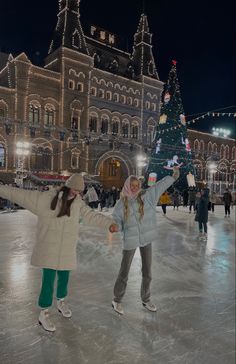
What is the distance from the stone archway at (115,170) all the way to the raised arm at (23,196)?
95.9 feet

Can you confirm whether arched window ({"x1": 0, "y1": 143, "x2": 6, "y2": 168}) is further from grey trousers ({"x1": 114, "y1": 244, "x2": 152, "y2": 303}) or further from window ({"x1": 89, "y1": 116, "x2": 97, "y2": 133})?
grey trousers ({"x1": 114, "y1": 244, "x2": 152, "y2": 303})

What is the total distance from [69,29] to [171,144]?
49.6 feet

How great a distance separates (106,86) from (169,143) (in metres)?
10.5

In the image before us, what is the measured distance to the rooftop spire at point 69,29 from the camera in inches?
1179

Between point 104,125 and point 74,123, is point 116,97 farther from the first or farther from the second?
point 74,123

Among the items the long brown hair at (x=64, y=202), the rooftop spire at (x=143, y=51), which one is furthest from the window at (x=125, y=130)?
the long brown hair at (x=64, y=202)

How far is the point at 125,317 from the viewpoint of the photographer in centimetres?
362

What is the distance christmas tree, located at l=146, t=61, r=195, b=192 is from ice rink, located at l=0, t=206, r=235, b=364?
62.6ft

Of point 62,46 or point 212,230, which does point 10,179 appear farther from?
point 212,230

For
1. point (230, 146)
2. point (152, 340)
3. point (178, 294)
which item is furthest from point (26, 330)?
point (230, 146)

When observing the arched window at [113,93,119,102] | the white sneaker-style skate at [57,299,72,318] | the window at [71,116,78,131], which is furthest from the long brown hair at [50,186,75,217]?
the arched window at [113,93,119,102]

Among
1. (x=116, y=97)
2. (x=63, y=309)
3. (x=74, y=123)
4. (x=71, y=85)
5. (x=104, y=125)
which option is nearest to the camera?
(x=63, y=309)

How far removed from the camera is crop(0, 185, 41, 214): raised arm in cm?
301

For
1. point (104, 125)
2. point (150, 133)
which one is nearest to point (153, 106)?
point (150, 133)
